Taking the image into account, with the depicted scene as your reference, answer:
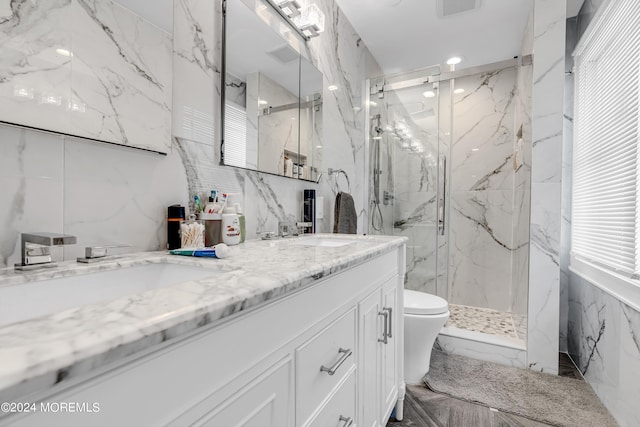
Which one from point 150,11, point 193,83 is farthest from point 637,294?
point 150,11

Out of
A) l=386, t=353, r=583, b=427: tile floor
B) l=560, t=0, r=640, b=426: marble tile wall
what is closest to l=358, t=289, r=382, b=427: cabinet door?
l=386, t=353, r=583, b=427: tile floor

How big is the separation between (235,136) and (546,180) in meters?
1.90

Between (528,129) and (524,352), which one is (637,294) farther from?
(528,129)

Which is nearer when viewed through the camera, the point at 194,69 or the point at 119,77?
the point at 119,77

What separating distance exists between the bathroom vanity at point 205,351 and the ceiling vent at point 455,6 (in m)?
2.00

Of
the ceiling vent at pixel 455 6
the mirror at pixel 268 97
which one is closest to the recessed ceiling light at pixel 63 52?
the mirror at pixel 268 97

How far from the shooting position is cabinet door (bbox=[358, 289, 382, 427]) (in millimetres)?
1040

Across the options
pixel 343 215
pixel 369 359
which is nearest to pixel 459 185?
pixel 343 215

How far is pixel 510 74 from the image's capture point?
2943 mm

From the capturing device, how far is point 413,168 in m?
2.75

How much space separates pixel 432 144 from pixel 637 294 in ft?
5.44

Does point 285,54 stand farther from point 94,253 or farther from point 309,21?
point 94,253

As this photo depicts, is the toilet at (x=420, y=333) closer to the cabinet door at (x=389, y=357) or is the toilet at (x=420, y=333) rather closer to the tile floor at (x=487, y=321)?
the cabinet door at (x=389, y=357)

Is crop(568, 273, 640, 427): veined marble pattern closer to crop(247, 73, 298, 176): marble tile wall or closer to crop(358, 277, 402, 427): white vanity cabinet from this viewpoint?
crop(358, 277, 402, 427): white vanity cabinet
